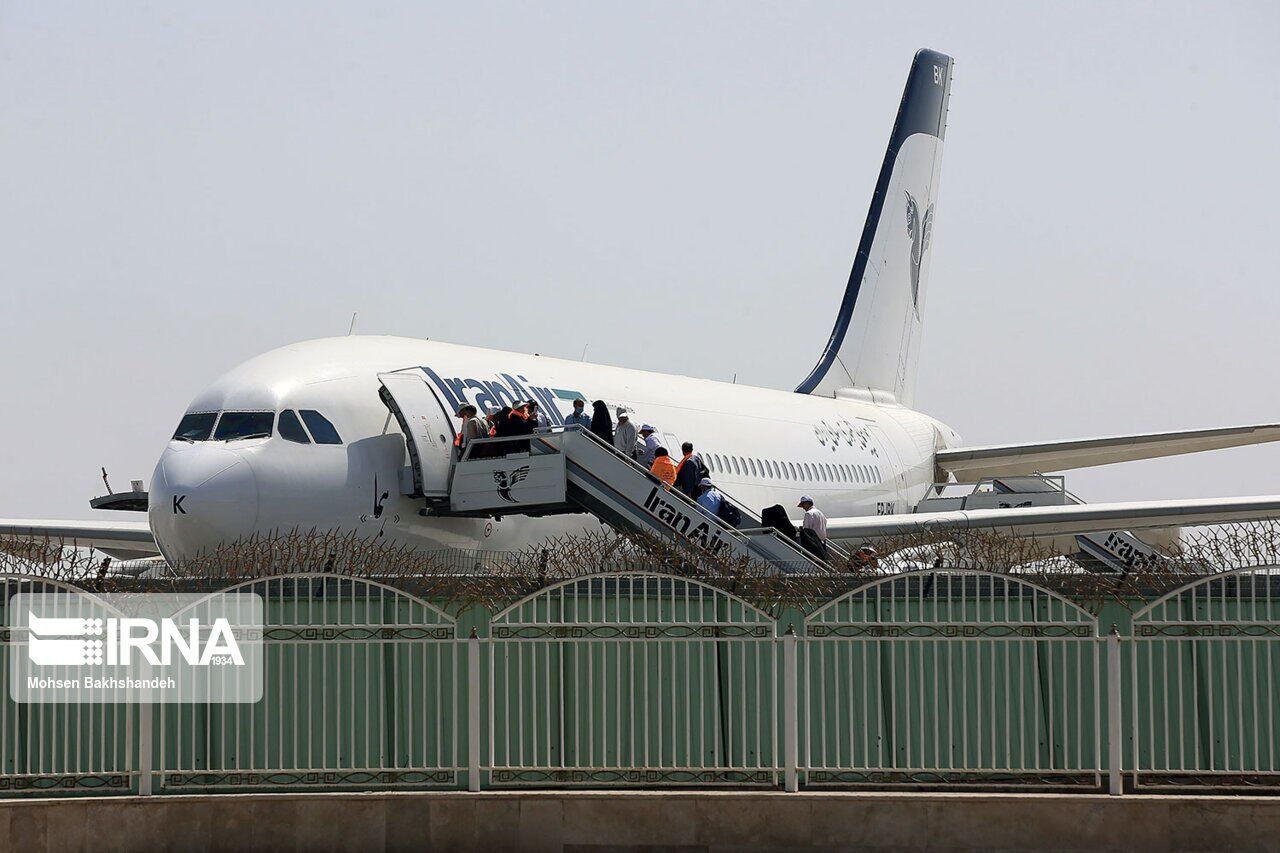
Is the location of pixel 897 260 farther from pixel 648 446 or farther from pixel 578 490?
pixel 578 490

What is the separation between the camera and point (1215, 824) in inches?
417

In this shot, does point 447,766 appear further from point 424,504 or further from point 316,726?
point 424,504

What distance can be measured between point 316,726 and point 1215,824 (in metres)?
5.84

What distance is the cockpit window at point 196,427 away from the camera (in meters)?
18.6

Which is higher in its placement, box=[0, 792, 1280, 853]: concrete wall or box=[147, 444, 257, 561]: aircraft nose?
box=[147, 444, 257, 561]: aircraft nose

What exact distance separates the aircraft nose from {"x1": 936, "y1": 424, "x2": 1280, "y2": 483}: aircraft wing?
1754 centimetres

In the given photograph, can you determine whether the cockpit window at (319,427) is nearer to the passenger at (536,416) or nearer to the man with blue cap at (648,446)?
Result: the passenger at (536,416)

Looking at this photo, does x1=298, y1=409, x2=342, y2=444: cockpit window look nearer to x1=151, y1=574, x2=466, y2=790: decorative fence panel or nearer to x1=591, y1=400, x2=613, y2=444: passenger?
x1=591, y1=400, x2=613, y2=444: passenger

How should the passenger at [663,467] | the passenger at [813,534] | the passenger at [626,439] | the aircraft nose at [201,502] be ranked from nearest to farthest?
the aircraft nose at [201,502] < the passenger at [813,534] < the passenger at [663,467] < the passenger at [626,439]

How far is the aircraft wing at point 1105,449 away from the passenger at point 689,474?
11.7 m

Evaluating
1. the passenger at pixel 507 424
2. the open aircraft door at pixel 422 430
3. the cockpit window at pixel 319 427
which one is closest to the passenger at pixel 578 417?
the passenger at pixel 507 424

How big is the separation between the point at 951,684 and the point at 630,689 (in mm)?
2149

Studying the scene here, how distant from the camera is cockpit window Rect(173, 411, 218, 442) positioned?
18578 millimetres

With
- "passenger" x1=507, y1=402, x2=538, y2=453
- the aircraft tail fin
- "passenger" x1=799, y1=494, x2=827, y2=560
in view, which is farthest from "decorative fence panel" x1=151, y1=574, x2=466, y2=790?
the aircraft tail fin
